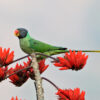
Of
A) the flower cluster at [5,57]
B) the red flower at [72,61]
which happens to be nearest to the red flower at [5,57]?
the flower cluster at [5,57]

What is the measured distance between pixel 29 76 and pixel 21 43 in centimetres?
123

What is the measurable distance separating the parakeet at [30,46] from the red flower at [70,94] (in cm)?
136

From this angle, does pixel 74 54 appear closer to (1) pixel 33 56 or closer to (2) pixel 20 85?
(1) pixel 33 56

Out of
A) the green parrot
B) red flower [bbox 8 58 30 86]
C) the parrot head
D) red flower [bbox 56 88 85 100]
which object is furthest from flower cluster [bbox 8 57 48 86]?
the parrot head

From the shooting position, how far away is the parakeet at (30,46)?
510 centimetres

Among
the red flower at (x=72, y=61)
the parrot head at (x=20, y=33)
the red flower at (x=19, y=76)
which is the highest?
the parrot head at (x=20, y=33)

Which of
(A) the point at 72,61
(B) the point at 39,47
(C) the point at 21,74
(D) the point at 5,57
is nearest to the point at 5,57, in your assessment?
(D) the point at 5,57

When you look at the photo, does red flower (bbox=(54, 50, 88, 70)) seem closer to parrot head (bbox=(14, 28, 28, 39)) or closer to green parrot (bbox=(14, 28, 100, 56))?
green parrot (bbox=(14, 28, 100, 56))

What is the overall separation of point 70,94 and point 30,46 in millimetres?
1736

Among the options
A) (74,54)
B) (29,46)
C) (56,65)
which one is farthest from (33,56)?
(29,46)

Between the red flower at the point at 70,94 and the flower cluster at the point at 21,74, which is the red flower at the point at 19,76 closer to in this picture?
the flower cluster at the point at 21,74

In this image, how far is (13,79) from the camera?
409 centimetres

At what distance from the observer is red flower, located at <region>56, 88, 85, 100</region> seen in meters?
3.73

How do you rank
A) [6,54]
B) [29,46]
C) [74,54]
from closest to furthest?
[74,54] < [6,54] < [29,46]
